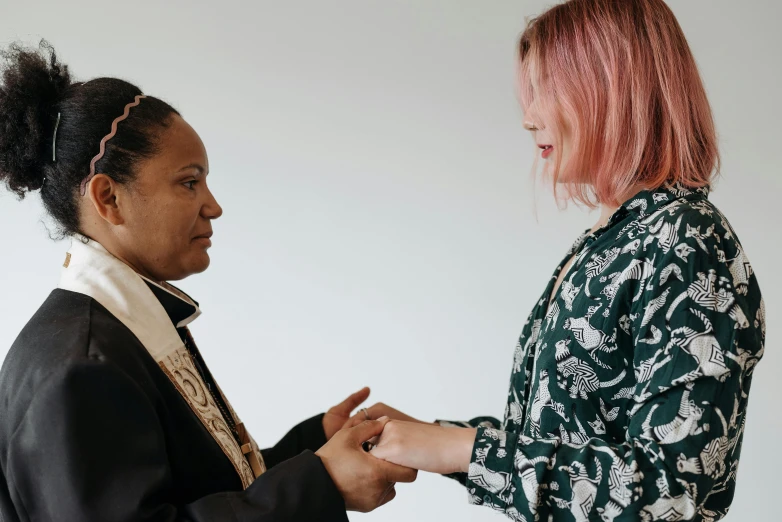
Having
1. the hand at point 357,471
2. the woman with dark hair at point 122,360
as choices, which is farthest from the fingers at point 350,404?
the hand at point 357,471

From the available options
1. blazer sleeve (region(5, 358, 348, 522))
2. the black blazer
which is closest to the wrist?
the black blazer

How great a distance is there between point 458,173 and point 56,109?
5.81ft

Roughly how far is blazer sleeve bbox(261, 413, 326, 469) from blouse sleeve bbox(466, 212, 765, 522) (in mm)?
587

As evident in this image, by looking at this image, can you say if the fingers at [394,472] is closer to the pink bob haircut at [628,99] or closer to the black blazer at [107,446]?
the black blazer at [107,446]

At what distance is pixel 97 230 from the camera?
1373mm

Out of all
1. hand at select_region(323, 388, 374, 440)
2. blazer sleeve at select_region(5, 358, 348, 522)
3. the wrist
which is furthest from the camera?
hand at select_region(323, 388, 374, 440)

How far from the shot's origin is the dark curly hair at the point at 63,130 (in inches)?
53.1

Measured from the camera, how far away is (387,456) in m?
1.36

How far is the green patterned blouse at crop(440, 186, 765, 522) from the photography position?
46.4 inches

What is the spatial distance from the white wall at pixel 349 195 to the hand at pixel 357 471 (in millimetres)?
1604

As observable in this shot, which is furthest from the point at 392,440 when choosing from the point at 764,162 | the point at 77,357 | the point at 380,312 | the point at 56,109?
the point at 764,162

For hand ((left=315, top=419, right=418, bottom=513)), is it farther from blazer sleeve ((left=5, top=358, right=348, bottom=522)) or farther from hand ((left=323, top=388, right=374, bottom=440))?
hand ((left=323, top=388, right=374, bottom=440))

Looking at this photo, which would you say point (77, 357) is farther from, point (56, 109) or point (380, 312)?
point (380, 312)

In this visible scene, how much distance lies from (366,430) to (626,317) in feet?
1.63
